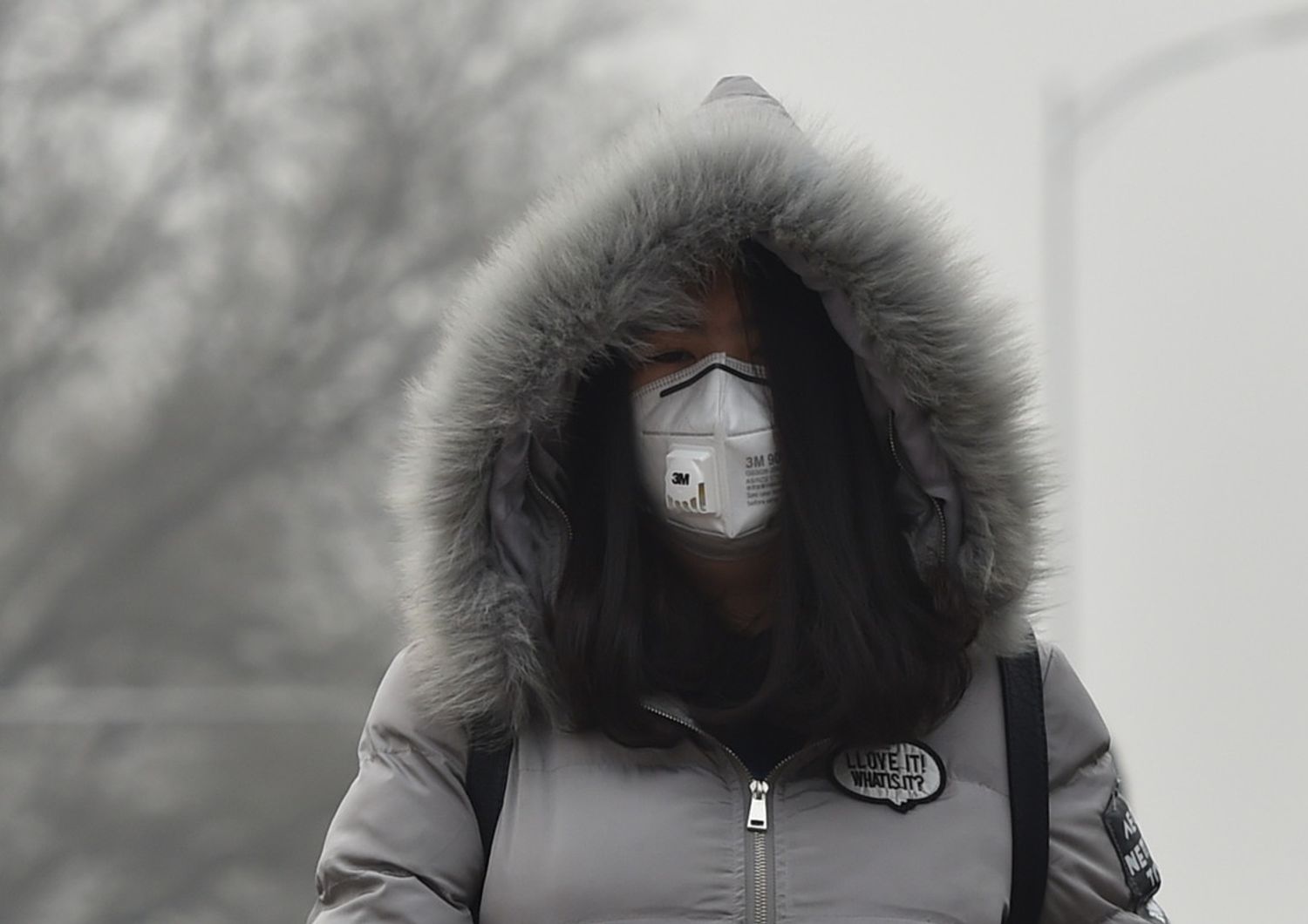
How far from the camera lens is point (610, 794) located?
2.57m

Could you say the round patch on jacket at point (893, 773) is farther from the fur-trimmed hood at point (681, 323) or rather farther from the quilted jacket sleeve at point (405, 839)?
the quilted jacket sleeve at point (405, 839)

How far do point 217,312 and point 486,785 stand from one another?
10690mm

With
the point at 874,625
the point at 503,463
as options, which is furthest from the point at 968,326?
the point at 503,463

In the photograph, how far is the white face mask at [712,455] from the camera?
2682 mm

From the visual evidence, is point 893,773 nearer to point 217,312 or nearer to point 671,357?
point 671,357

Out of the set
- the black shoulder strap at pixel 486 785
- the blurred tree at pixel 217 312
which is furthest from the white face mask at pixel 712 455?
the blurred tree at pixel 217 312

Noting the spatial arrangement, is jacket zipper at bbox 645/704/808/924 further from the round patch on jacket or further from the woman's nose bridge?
the woman's nose bridge

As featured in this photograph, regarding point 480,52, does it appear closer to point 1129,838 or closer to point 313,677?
point 313,677

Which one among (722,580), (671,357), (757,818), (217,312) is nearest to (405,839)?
(757,818)

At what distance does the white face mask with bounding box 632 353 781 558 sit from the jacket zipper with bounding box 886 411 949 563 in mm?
181

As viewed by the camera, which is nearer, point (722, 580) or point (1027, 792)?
point (1027, 792)

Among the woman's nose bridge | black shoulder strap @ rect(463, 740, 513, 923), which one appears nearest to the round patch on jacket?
black shoulder strap @ rect(463, 740, 513, 923)

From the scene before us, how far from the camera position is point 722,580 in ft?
9.14

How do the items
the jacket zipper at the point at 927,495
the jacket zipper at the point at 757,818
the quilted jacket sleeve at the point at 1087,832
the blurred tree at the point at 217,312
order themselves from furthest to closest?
1. the blurred tree at the point at 217,312
2. the jacket zipper at the point at 927,495
3. the quilted jacket sleeve at the point at 1087,832
4. the jacket zipper at the point at 757,818
